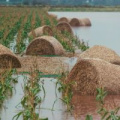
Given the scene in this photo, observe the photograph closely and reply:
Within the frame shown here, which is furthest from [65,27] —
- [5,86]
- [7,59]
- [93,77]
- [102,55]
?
[5,86]

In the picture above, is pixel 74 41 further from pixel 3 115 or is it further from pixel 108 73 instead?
pixel 3 115

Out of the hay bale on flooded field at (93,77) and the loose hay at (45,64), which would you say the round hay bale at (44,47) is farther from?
the hay bale on flooded field at (93,77)

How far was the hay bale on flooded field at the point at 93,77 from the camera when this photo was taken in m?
11.5

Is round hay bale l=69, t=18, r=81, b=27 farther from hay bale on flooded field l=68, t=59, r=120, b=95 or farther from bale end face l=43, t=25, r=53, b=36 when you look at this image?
hay bale on flooded field l=68, t=59, r=120, b=95

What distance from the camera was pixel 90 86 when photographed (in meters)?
11.6

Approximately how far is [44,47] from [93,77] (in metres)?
7.74

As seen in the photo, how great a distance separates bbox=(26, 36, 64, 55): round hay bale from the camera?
19.1 meters

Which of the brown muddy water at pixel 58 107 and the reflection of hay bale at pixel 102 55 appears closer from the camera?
the brown muddy water at pixel 58 107

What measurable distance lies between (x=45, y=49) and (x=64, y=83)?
793cm

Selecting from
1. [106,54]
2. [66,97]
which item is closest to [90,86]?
[66,97]

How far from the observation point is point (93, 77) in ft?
37.9

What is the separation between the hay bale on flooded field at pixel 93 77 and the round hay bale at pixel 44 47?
719 centimetres

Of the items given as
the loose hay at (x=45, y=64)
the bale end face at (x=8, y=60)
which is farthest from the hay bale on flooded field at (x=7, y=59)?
the loose hay at (x=45, y=64)

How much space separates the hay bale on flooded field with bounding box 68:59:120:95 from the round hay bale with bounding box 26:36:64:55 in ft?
23.6
